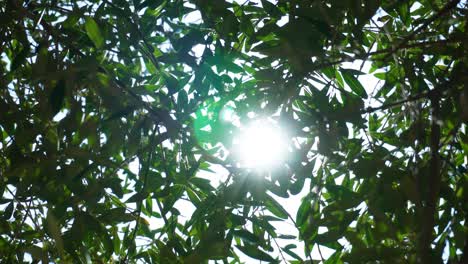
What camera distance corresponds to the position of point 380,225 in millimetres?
1210

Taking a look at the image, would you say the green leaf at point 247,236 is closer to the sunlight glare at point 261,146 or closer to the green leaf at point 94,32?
the sunlight glare at point 261,146

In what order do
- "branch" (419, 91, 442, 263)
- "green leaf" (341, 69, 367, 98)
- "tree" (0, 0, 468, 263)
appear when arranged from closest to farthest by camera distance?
"branch" (419, 91, 442, 263) → "tree" (0, 0, 468, 263) → "green leaf" (341, 69, 367, 98)

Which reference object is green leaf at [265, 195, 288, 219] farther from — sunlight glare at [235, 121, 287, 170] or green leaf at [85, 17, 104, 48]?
green leaf at [85, 17, 104, 48]

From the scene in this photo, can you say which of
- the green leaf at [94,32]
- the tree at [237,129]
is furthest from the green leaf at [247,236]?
the green leaf at [94,32]

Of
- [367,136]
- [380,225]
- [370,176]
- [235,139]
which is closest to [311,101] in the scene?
[367,136]

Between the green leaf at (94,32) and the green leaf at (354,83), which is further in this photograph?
the green leaf at (354,83)

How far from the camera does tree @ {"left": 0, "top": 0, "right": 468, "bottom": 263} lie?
131 cm

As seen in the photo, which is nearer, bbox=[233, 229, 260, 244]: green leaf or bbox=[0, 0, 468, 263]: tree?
bbox=[0, 0, 468, 263]: tree

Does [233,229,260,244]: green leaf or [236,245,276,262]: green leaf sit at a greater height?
[233,229,260,244]: green leaf

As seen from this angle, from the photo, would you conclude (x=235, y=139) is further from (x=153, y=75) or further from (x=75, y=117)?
(x=153, y=75)

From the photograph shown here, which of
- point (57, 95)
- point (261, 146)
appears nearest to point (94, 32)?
point (57, 95)

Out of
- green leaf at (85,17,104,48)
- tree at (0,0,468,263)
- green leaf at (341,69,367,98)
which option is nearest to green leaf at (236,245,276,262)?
tree at (0,0,468,263)

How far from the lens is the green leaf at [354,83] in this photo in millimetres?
1778

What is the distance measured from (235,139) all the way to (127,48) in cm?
68
